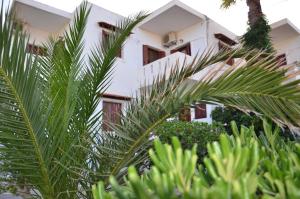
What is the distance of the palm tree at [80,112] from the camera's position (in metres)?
2.58

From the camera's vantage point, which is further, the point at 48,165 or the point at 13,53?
the point at 48,165

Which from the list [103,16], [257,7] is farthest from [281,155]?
[103,16]

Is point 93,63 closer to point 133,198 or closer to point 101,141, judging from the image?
point 101,141

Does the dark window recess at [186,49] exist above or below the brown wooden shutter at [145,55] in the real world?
above

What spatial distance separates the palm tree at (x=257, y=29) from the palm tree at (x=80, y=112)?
720 centimetres

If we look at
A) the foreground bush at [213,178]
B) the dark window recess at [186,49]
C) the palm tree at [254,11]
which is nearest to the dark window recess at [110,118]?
the foreground bush at [213,178]

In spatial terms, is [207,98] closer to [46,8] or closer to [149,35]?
[46,8]

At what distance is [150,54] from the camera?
15453mm

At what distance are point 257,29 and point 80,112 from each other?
8.25m

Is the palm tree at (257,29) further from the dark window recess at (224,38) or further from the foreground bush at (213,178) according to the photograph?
the foreground bush at (213,178)

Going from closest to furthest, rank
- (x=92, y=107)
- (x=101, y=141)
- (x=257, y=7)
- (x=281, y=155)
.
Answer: (x=281, y=155) < (x=101, y=141) < (x=92, y=107) < (x=257, y=7)

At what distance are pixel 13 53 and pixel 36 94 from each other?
39cm

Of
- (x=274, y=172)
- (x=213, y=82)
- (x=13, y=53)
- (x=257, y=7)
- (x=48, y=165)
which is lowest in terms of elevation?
(x=48, y=165)

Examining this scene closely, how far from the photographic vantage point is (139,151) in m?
3.06
